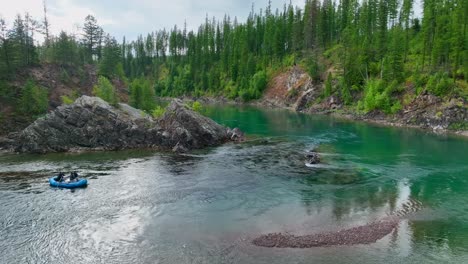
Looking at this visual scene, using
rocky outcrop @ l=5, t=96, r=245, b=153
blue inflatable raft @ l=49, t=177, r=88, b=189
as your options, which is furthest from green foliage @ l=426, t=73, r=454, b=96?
blue inflatable raft @ l=49, t=177, r=88, b=189

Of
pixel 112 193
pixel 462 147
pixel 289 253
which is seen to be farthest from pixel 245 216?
pixel 462 147

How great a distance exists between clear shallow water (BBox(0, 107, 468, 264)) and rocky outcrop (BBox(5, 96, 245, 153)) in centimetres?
468

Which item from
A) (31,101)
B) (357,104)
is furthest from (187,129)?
(357,104)

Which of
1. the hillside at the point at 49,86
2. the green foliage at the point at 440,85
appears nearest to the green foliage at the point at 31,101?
the hillside at the point at 49,86

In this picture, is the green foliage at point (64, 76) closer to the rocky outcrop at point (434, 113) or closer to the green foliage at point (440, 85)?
the rocky outcrop at point (434, 113)

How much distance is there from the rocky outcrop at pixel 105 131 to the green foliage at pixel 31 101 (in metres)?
16.8

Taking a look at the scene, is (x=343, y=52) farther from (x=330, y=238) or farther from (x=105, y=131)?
(x=330, y=238)

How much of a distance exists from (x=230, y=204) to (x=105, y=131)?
4166cm

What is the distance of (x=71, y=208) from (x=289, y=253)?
86.5ft

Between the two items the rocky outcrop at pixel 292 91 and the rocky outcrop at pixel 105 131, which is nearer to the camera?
the rocky outcrop at pixel 105 131

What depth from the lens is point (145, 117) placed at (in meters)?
80.9

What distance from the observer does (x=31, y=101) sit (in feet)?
288

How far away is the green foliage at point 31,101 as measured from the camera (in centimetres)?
8656

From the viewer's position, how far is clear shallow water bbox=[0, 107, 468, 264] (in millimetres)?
31094
